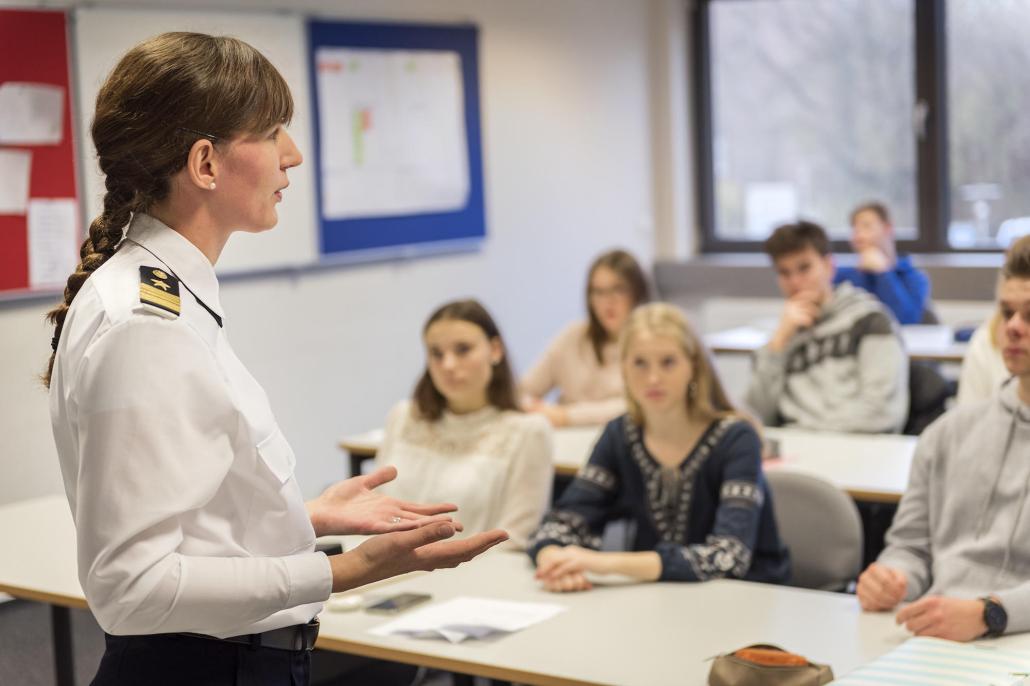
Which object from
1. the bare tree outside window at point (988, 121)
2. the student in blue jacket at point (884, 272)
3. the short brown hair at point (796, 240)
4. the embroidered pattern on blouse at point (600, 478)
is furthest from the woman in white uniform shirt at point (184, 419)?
the bare tree outside window at point (988, 121)

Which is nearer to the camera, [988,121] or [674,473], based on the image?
[674,473]

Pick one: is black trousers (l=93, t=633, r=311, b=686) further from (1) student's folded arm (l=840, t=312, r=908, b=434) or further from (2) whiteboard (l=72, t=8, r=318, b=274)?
(2) whiteboard (l=72, t=8, r=318, b=274)

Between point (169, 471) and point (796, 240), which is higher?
point (796, 240)

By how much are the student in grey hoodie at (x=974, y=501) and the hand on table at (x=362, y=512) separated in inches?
45.8

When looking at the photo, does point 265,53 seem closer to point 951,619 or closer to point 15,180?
point 15,180

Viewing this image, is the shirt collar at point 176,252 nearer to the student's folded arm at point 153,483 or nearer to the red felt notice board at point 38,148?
the student's folded arm at point 153,483

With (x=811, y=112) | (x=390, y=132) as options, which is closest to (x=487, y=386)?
(x=390, y=132)

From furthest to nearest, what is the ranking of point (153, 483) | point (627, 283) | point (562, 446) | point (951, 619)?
point (627, 283) < point (562, 446) < point (951, 619) < point (153, 483)

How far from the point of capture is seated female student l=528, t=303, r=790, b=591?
2.62m

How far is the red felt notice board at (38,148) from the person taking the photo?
420cm

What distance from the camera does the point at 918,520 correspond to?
2395 mm

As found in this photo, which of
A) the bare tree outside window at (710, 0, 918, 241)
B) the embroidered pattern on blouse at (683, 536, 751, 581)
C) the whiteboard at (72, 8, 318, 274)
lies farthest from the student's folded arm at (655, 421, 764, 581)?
the bare tree outside window at (710, 0, 918, 241)

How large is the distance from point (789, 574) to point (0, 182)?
9.36 feet

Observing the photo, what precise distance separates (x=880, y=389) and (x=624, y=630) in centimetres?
217
